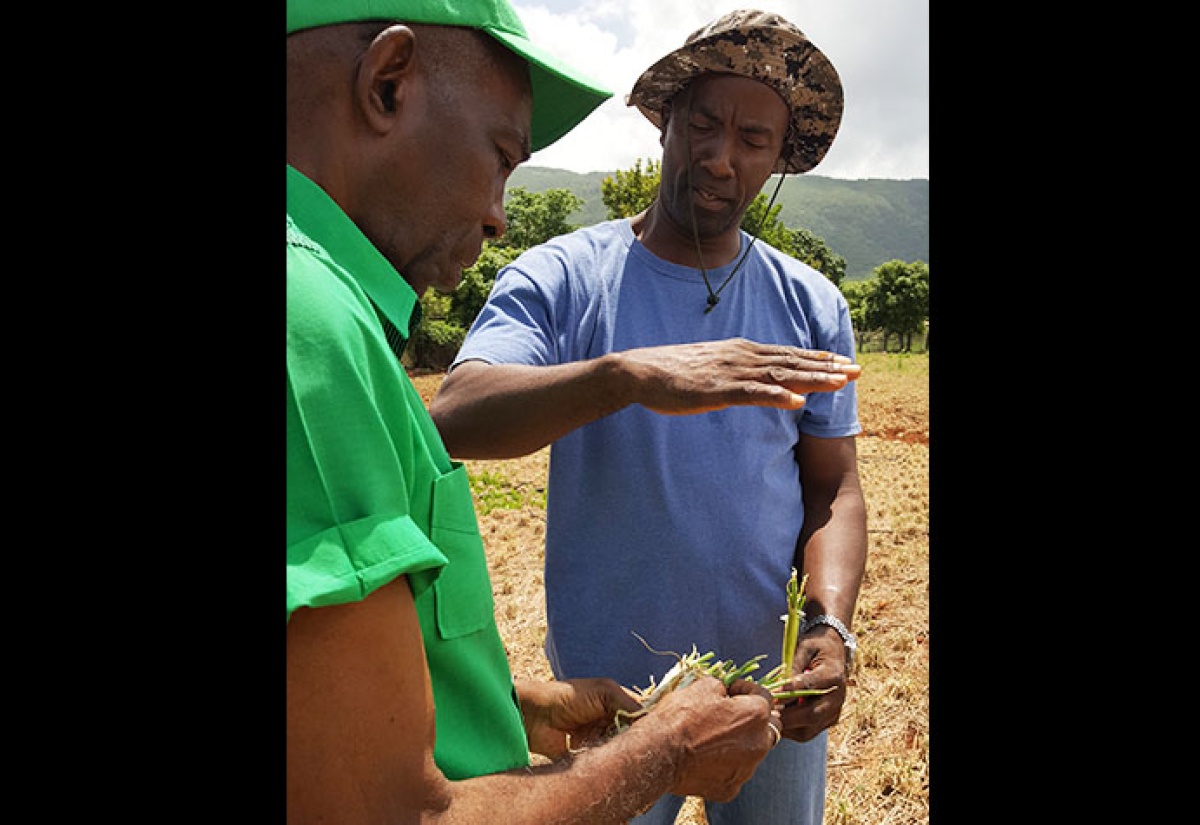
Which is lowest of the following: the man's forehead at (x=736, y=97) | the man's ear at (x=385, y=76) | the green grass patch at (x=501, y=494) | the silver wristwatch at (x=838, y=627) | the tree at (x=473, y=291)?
the green grass patch at (x=501, y=494)

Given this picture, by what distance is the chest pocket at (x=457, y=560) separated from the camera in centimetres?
115

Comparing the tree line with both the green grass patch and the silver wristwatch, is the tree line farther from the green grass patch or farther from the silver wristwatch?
the silver wristwatch

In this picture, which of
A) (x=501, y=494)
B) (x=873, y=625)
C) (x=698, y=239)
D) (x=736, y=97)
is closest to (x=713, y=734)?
(x=698, y=239)

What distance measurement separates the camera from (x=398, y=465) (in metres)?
1.00

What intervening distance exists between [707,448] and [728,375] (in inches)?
22.2

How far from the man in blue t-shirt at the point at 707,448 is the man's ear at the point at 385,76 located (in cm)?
101

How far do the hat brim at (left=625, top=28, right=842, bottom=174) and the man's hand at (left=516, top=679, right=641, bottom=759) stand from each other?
5.53ft

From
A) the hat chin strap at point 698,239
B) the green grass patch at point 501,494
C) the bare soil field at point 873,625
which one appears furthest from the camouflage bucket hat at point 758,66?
the green grass patch at point 501,494

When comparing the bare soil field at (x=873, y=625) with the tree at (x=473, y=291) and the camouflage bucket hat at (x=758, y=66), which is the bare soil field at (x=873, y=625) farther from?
the tree at (x=473, y=291)

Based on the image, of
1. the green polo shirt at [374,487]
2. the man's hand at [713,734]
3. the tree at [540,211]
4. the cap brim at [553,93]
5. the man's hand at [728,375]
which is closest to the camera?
the green polo shirt at [374,487]

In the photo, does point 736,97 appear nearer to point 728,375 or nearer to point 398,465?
point 728,375

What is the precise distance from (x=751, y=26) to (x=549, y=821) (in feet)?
6.98

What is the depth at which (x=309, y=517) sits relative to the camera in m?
0.93

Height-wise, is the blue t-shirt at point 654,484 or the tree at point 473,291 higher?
the tree at point 473,291
